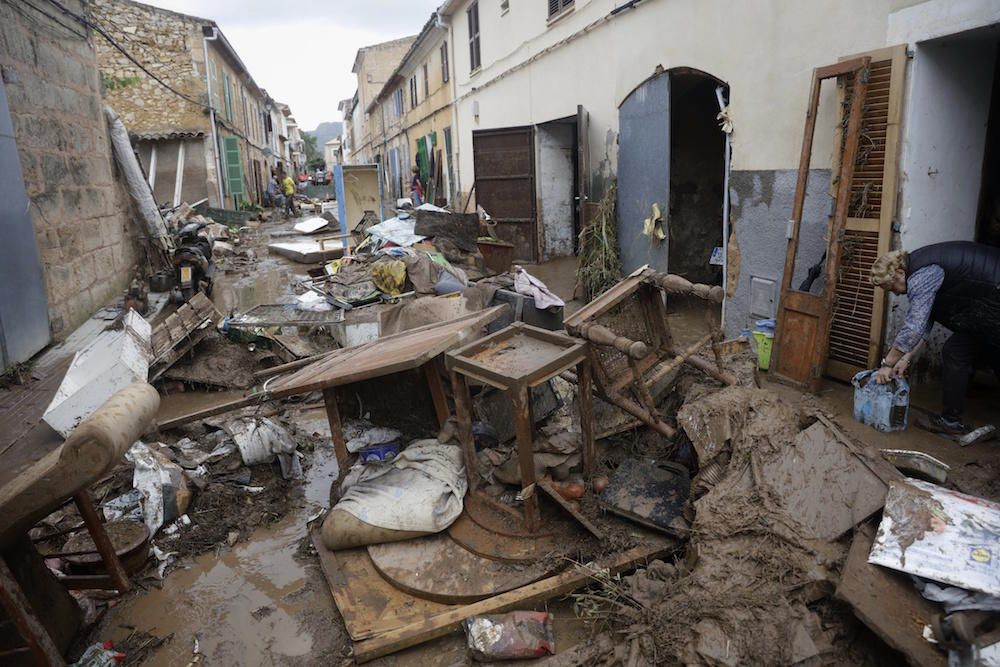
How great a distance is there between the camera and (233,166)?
20.1m

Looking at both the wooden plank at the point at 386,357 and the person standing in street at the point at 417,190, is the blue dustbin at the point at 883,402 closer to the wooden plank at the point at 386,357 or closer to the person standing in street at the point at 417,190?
the wooden plank at the point at 386,357

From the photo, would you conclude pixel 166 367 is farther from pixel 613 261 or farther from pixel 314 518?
pixel 613 261

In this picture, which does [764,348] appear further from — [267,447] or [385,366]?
[267,447]

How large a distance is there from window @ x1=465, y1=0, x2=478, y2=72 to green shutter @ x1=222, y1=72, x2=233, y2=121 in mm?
9762

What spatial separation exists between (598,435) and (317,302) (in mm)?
5573

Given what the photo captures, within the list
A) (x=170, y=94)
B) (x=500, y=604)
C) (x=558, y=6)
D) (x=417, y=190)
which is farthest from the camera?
(x=417, y=190)

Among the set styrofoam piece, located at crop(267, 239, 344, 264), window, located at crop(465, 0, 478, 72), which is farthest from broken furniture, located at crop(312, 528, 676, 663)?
window, located at crop(465, 0, 478, 72)

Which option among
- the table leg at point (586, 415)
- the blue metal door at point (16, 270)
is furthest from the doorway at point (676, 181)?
the blue metal door at point (16, 270)

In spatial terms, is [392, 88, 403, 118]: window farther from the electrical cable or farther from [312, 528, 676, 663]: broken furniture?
[312, 528, 676, 663]: broken furniture

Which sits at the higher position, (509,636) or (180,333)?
(180,333)

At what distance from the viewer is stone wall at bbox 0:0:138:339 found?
5988 millimetres

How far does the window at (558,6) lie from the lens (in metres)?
9.25

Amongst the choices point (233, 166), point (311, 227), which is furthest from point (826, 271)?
point (233, 166)

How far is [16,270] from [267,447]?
9.88 feet
